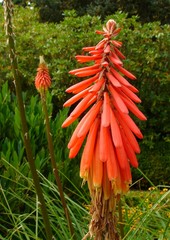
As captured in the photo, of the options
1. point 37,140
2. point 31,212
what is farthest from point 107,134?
point 37,140

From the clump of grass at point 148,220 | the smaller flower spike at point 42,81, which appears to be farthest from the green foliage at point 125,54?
the smaller flower spike at point 42,81

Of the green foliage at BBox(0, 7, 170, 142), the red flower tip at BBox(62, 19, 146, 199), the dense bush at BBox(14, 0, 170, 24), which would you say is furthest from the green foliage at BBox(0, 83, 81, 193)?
the dense bush at BBox(14, 0, 170, 24)

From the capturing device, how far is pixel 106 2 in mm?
17719

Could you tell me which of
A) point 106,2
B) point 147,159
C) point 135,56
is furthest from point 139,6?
point 147,159

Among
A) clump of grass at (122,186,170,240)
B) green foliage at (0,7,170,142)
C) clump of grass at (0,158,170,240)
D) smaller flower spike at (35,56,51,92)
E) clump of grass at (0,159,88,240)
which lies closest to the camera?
clump of grass at (122,186,170,240)

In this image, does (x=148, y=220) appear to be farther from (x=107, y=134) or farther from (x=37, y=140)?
(x=37, y=140)

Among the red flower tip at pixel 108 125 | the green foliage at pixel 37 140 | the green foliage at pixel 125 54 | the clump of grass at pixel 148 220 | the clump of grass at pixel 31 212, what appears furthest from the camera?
the green foliage at pixel 125 54

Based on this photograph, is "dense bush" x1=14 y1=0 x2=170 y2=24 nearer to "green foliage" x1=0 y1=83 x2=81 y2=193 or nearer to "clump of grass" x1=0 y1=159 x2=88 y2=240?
"green foliage" x1=0 y1=83 x2=81 y2=193

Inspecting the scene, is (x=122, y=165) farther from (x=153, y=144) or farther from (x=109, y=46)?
(x=153, y=144)

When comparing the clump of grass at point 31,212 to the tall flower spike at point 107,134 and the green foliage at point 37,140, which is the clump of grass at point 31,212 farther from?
the tall flower spike at point 107,134

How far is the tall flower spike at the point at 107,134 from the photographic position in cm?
231

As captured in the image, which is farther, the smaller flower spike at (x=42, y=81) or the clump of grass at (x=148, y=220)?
the smaller flower spike at (x=42, y=81)

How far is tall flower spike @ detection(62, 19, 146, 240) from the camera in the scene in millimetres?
2309

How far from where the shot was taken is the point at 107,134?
2352mm
